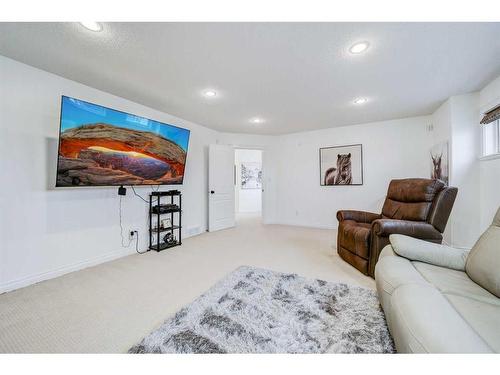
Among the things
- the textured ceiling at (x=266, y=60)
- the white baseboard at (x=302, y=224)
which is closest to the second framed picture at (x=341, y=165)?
the white baseboard at (x=302, y=224)

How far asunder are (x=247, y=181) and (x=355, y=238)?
544 cm

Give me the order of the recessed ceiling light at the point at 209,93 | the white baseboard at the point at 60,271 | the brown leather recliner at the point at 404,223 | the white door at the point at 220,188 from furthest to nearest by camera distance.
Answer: the white door at the point at 220,188 < the recessed ceiling light at the point at 209,93 < the brown leather recliner at the point at 404,223 < the white baseboard at the point at 60,271

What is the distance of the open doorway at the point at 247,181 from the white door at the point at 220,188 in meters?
2.56

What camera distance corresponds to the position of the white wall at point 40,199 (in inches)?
76.5

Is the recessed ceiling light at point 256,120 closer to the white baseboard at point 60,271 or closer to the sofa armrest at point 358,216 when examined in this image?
the sofa armrest at point 358,216

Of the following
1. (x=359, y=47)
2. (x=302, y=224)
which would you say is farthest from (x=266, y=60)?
(x=302, y=224)

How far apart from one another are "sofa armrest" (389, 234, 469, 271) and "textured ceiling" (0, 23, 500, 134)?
1638 mm

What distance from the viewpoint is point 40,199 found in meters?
2.15

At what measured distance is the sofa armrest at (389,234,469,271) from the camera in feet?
4.70

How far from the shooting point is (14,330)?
1.40m

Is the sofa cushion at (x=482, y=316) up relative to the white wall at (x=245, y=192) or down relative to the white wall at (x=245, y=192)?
down

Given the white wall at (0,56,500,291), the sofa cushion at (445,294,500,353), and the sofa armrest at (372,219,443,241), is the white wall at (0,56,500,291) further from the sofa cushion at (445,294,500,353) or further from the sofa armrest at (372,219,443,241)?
the sofa cushion at (445,294,500,353)

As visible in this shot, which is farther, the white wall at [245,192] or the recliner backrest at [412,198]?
the white wall at [245,192]
